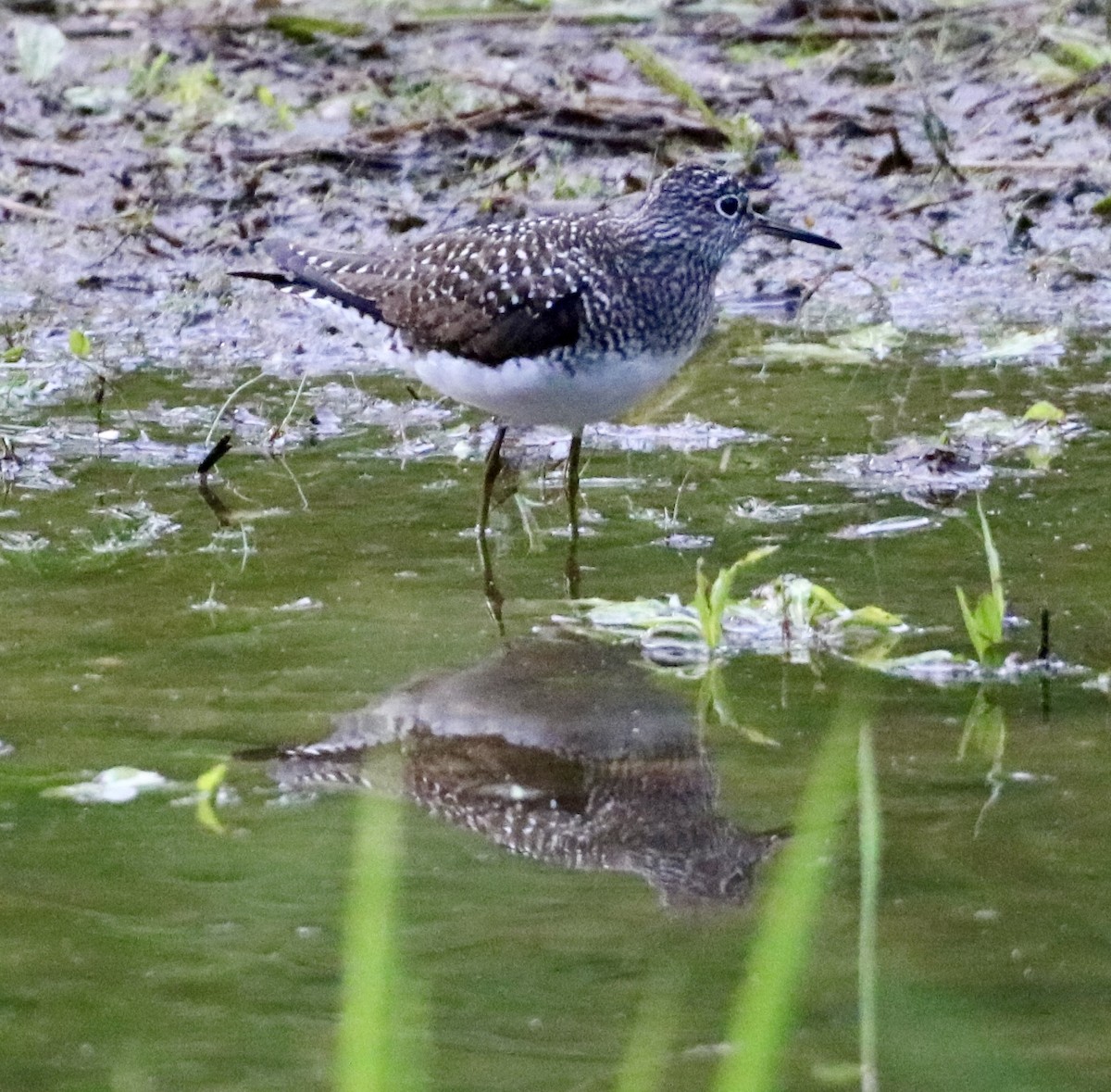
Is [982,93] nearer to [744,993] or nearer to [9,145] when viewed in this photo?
[9,145]

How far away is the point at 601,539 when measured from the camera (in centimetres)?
566

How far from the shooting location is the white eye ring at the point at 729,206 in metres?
6.55

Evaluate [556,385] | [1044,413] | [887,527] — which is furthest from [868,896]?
[1044,413]

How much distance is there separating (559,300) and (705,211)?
0.86 metres

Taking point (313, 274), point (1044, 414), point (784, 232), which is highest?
point (784, 232)

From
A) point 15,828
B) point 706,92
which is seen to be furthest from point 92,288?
point 15,828

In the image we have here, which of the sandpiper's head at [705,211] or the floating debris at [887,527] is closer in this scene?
the floating debris at [887,527]

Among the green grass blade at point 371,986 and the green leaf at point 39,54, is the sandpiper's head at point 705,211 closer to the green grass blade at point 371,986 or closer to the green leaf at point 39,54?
the green grass blade at point 371,986

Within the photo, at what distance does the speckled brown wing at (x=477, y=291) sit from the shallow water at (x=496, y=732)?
482 mm

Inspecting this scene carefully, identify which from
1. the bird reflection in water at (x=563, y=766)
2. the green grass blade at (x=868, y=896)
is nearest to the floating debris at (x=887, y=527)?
the bird reflection in water at (x=563, y=766)

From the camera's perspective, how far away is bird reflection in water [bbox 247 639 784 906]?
3709 millimetres

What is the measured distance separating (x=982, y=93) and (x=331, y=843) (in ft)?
23.8

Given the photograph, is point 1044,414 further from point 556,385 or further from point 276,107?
point 276,107

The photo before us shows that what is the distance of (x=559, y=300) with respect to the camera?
231 inches
